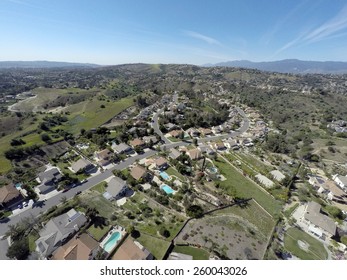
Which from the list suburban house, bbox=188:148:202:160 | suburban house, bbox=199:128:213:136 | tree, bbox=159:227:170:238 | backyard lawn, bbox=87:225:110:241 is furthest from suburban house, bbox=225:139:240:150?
backyard lawn, bbox=87:225:110:241

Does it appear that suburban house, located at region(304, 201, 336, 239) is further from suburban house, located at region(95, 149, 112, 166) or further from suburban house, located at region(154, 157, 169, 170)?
suburban house, located at region(95, 149, 112, 166)

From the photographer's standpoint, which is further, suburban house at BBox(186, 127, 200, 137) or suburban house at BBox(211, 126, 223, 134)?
suburban house at BBox(211, 126, 223, 134)

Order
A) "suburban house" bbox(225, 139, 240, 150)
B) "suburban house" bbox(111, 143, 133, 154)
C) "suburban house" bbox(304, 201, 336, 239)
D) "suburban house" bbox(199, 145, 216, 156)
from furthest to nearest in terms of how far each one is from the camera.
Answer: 1. "suburban house" bbox(225, 139, 240, 150)
2. "suburban house" bbox(199, 145, 216, 156)
3. "suburban house" bbox(111, 143, 133, 154)
4. "suburban house" bbox(304, 201, 336, 239)

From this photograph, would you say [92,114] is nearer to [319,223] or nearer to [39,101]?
[39,101]

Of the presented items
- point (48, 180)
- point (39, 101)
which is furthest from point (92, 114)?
point (39, 101)

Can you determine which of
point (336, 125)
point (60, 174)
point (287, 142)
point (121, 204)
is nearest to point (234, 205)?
point (121, 204)
